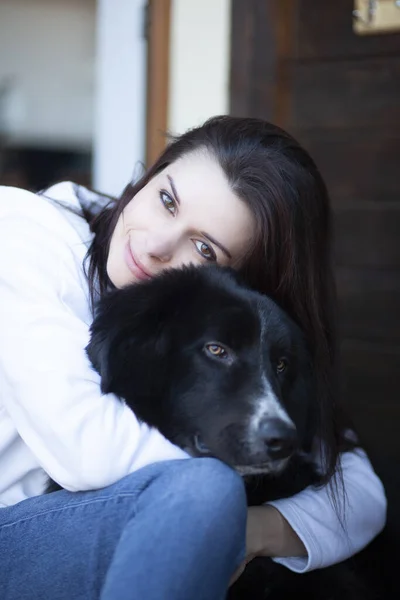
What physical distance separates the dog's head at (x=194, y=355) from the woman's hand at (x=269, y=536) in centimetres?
18

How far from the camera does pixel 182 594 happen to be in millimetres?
1079

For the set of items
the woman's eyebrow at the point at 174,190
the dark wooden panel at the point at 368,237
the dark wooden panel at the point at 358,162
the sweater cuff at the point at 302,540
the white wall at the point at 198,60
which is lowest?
the sweater cuff at the point at 302,540

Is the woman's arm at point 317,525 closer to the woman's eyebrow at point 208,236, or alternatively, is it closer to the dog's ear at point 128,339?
the dog's ear at point 128,339

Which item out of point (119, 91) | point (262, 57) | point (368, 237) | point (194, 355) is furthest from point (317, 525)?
point (119, 91)

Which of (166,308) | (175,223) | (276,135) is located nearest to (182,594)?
(166,308)

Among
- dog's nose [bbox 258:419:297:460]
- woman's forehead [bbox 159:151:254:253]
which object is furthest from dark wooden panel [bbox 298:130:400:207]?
dog's nose [bbox 258:419:297:460]

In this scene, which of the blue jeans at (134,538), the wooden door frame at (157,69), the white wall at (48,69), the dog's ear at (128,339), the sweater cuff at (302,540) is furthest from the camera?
the white wall at (48,69)

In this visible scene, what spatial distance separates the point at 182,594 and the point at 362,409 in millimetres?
1783

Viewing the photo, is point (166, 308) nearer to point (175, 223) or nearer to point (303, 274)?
point (175, 223)

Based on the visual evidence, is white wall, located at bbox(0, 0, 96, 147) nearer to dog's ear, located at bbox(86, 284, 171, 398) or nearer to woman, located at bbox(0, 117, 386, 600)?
woman, located at bbox(0, 117, 386, 600)

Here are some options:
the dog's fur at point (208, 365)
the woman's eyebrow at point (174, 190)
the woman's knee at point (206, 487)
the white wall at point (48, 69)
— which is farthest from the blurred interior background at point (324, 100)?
the woman's knee at point (206, 487)

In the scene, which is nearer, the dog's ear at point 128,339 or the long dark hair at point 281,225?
the dog's ear at point 128,339

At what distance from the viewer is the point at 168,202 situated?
1583 millimetres

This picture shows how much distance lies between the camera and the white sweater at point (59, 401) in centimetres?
127
